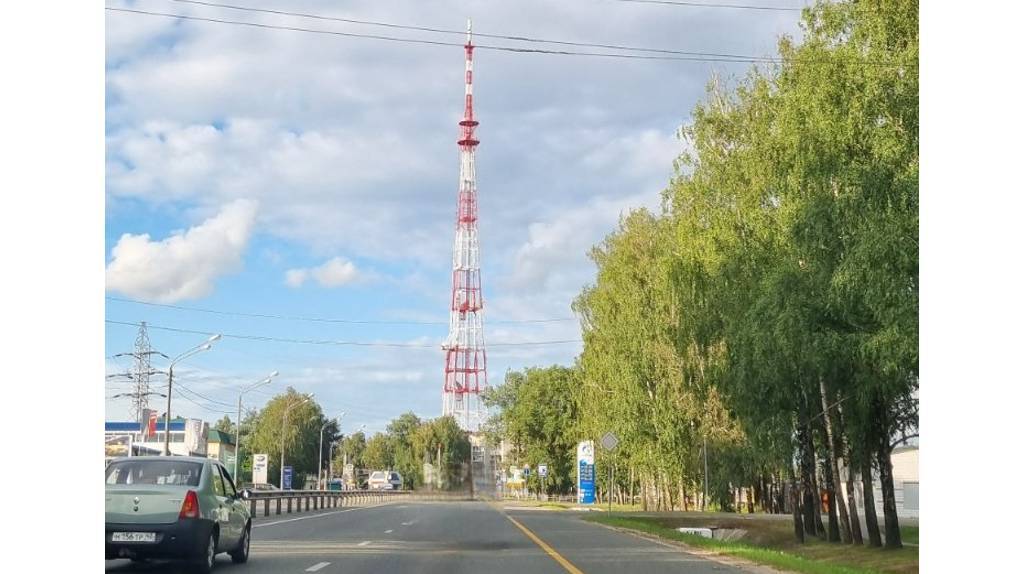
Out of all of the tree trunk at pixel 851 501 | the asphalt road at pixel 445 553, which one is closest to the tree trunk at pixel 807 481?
the tree trunk at pixel 851 501

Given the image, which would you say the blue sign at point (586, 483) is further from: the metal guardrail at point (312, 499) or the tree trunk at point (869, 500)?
the tree trunk at point (869, 500)

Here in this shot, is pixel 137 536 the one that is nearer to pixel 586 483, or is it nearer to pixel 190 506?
pixel 190 506

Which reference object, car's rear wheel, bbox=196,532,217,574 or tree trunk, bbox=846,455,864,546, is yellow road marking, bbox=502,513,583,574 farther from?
tree trunk, bbox=846,455,864,546

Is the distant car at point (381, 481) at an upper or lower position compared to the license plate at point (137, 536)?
lower

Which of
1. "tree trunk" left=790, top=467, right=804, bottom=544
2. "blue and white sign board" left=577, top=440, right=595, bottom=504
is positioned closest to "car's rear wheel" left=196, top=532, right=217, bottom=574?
"tree trunk" left=790, top=467, right=804, bottom=544

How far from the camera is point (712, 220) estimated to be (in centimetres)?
2964

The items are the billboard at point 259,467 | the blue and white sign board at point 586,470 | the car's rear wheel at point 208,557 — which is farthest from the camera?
the billboard at point 259,467

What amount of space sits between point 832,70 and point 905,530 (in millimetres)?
21490

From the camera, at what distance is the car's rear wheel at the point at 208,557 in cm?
1398

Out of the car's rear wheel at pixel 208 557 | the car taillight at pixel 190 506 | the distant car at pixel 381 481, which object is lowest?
the distant car at pixel 381 481

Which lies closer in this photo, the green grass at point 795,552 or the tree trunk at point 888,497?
the green grass at point 795,552

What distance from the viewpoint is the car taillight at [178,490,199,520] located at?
13.8 m

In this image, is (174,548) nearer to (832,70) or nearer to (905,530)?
(832,70)

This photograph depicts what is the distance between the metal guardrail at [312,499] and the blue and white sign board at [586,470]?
14.0 meters
